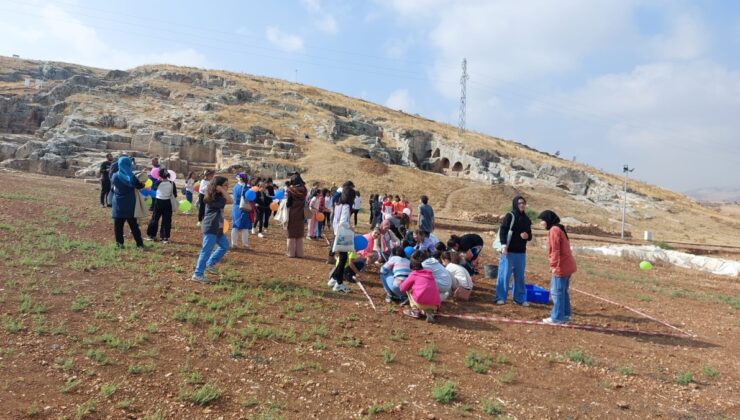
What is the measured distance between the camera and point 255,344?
5.48 metres

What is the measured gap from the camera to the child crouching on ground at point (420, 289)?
7.06 metres

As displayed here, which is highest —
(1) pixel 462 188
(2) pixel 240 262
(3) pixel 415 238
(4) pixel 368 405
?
(1) pixel 462 188

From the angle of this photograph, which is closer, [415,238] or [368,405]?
[368,405]

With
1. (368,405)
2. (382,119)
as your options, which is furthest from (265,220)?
(382,119)

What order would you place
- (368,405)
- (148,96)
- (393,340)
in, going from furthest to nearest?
(148,96) < (393,340) < (368,405)

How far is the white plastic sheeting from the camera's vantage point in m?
17.2

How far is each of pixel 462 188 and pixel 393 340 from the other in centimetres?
3292

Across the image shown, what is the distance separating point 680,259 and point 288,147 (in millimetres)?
31540

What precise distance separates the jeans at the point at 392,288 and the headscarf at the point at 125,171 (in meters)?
5.14

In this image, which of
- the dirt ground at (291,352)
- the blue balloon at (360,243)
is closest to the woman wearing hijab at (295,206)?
the dirt ground at (291,352)

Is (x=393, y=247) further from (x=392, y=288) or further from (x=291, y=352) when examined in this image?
(x=291, y=352)

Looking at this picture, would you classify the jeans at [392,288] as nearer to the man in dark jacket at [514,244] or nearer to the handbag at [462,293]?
the handbag at [462,293]

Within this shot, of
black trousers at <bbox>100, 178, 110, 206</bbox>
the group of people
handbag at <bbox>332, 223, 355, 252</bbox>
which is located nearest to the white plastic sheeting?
the group of people

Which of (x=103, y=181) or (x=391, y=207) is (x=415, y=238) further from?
(x=103, y=181)
